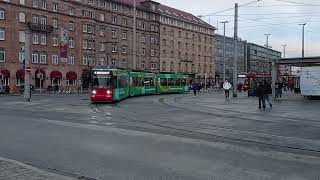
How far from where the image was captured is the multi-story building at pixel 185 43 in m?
114

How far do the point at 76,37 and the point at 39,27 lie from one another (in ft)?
32.3

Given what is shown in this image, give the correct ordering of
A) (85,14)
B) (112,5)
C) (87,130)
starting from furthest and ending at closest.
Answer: (112,5)
(85,14)
(87,130)

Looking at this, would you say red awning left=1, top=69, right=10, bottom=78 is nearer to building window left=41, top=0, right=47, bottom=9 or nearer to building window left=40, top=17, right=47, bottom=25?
building window left=40, top=17, right=47, bottom=25

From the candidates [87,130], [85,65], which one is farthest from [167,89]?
[87,130]

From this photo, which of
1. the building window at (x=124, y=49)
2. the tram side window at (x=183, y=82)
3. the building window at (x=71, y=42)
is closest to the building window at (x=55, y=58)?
the building window at (x=71, y=42)

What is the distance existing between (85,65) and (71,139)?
75.1 meters

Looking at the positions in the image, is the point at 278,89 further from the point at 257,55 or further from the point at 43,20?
the point at 257,55

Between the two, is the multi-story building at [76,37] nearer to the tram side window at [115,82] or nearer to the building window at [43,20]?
the building window at [43,20]

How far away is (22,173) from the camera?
8.45 metres

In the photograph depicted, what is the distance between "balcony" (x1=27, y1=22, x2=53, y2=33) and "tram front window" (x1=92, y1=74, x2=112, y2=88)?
43.8 meters

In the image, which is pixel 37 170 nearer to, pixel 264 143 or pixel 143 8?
pixel 264 143

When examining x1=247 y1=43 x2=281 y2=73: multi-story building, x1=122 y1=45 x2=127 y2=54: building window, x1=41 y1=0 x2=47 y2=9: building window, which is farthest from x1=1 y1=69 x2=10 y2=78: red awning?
x1=247 y1=43 x2=281 y2=73: multi-story building


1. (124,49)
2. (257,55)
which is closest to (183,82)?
(124,49)

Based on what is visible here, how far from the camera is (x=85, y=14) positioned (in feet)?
286
